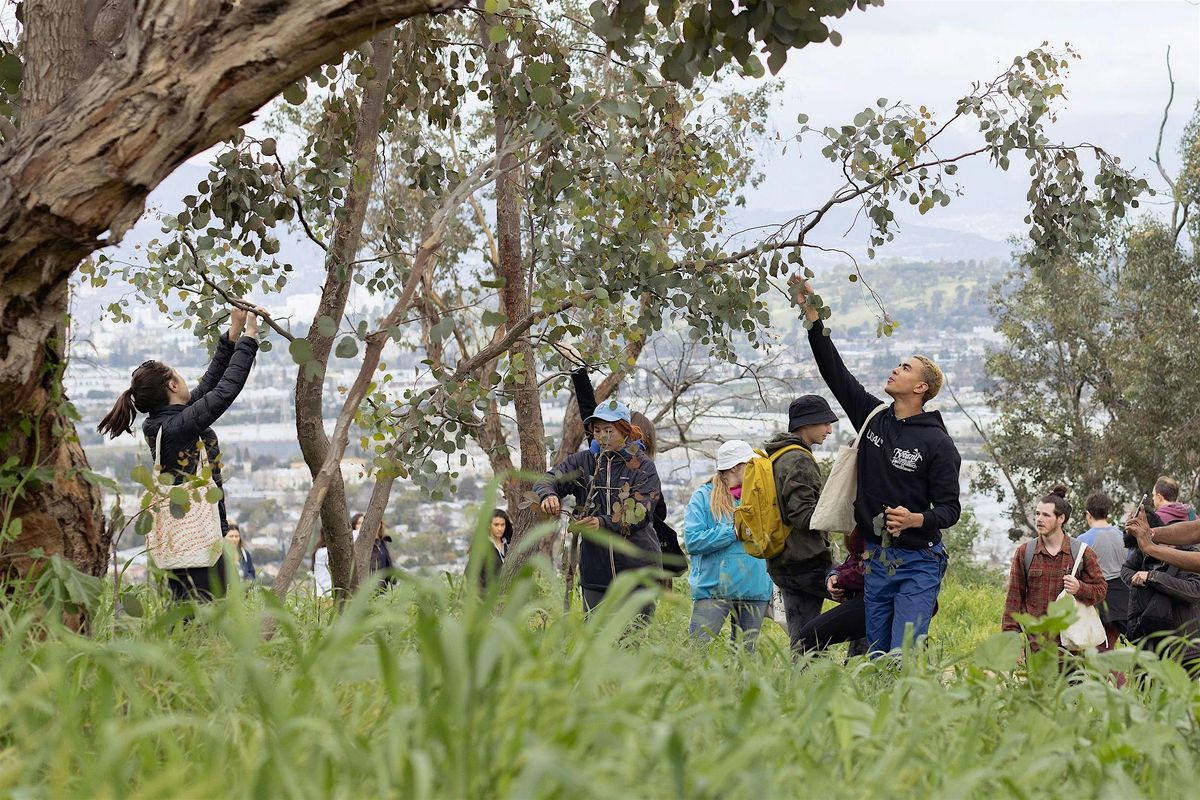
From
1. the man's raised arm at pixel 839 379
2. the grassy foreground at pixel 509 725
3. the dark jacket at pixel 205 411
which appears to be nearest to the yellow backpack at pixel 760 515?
the man's raised arm at pixel 839 379

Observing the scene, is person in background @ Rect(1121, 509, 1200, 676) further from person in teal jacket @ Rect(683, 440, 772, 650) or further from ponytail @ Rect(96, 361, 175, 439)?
ponytail @ Rect(96, 361, 175, 439)

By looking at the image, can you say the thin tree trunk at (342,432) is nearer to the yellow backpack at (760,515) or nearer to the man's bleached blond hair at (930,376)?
the yellow backpack at (760,515)

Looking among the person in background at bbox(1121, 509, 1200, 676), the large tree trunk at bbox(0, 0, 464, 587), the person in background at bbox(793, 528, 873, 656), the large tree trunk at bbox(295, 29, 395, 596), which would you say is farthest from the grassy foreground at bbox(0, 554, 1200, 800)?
the person in background at bbox(1121, 509, 1200, 676)

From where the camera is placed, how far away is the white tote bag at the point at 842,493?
5352 mm

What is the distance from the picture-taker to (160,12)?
107 inches

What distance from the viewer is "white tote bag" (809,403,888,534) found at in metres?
5.35

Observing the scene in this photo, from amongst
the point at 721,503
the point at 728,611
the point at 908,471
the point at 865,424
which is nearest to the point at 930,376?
the point at 865,424

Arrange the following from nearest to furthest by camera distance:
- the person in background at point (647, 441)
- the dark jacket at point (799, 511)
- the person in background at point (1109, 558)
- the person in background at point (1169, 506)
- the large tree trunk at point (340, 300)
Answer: the large tree trunk at point (340, 300), the dark jacket at point (799, 511), the person in background at point (647, 441), the person in background at point (1109, 558), the person in background at point (1169, 506)

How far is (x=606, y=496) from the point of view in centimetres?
633

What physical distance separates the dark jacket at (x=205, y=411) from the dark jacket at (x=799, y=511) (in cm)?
264

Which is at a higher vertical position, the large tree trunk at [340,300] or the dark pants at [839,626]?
the large tree trunk at [340,300]

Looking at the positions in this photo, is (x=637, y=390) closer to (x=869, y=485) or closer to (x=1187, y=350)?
(x=869, y=485)

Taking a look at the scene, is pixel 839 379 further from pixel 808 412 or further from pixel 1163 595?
pixel 1163 595

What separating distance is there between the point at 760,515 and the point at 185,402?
2.77 metres
